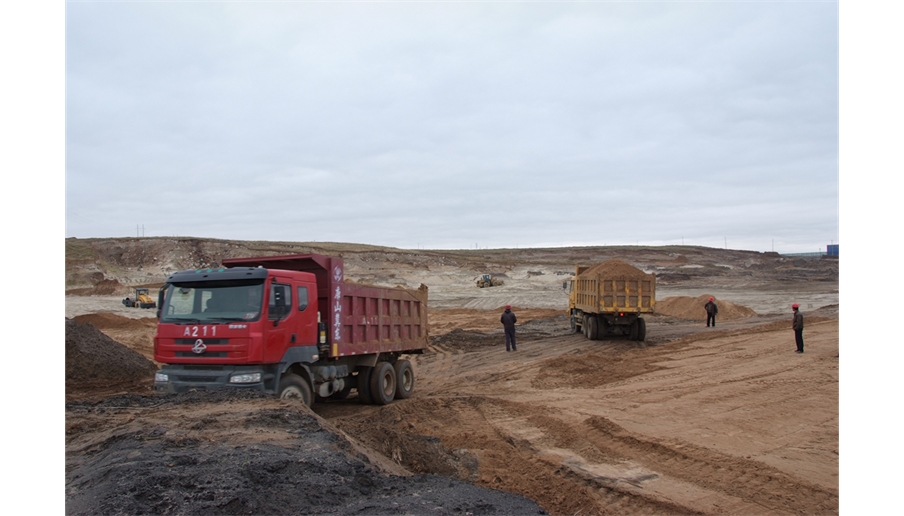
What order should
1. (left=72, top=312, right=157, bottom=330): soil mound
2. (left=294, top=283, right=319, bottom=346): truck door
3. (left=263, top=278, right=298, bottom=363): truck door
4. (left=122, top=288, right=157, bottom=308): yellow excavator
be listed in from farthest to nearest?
(left=122, top=288, right=157, bottom=308): yellow excavator < (left=72, top=312, right=157, bottom=330): soil mound < (left=294, top=283, right=319, bottom=346): truck door < (left=263, top=278, right=298, bottom=363): truck door

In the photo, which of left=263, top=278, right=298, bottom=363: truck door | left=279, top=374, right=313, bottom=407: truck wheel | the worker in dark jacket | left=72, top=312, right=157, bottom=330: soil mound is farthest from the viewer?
left=72, top=312, right=157, bottom=330: soil mound

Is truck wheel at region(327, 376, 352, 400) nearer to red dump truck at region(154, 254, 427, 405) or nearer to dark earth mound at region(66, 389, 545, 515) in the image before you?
red dump truck at region(154, 254, 427, 405)

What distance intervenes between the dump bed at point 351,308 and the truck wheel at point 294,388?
2.51 ft

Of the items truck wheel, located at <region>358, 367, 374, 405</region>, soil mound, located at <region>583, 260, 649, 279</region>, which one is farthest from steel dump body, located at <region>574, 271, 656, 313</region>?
truck wheel, located at <region>358, 367, 374, 405</region>

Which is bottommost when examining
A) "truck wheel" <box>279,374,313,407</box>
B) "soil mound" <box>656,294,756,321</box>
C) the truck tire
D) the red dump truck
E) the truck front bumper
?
"soil mound" <box>656,294,756,321</box>

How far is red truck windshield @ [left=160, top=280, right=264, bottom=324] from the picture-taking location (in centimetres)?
898

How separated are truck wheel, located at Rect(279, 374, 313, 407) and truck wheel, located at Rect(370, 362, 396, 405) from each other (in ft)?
6.59

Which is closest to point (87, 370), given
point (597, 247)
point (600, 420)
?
point (600, 420)

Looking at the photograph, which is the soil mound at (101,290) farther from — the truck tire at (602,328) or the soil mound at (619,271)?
the soil mound at (619,271)

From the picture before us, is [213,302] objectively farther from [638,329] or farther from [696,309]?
[696,309]

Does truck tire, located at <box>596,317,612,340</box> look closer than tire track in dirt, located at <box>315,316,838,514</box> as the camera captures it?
No

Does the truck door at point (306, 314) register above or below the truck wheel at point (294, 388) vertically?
above

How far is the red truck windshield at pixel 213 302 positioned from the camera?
8.98 m

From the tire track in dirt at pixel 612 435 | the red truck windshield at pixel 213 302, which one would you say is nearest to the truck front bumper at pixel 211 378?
the red truck windshield at pixel 213 302
